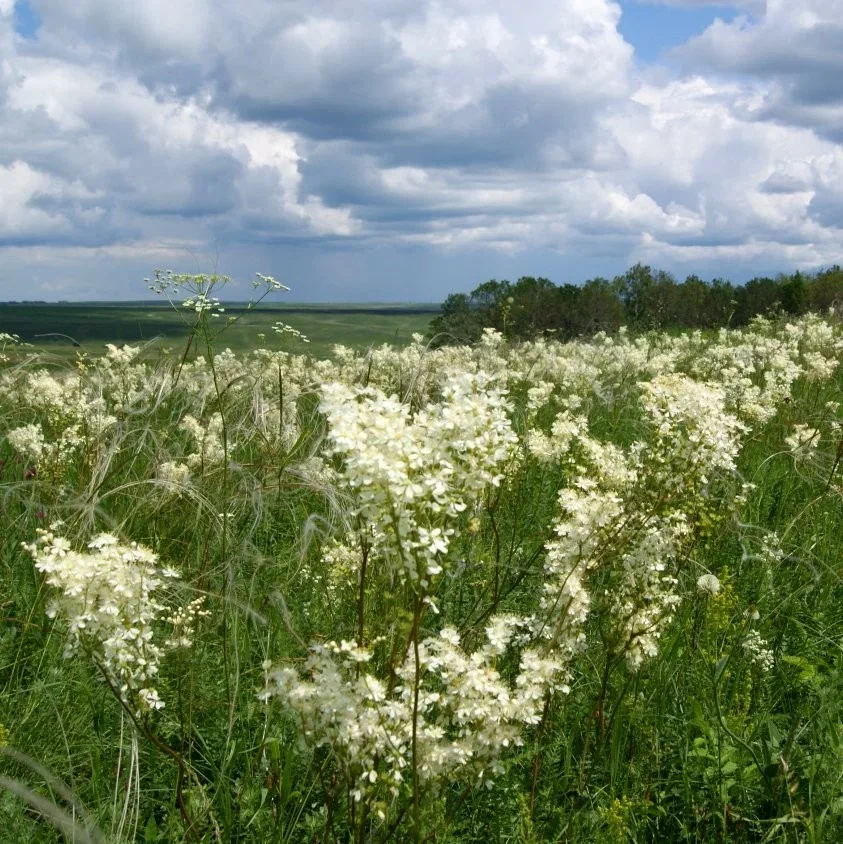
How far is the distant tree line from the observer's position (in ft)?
129

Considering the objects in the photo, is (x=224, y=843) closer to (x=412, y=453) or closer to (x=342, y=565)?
(x=342, y=565)

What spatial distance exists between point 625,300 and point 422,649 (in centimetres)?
4706

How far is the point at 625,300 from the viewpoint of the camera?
158ft

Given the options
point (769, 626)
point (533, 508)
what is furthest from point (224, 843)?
point (533, 508)

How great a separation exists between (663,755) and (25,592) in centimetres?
399

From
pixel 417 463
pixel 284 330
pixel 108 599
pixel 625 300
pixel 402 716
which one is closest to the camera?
pixel 417 463

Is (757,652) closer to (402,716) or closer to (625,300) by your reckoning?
(402,716)

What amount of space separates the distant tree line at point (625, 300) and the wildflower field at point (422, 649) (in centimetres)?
3119

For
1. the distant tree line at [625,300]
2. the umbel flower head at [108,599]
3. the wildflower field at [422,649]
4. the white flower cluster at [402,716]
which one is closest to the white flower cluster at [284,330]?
the wildflower field at [422,649]

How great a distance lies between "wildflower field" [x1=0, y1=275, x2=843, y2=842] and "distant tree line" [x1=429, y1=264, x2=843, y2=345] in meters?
31.2

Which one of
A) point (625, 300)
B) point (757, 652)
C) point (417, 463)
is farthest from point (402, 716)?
point (625, 300)

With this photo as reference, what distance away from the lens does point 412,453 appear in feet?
8.80

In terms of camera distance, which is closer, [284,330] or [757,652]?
[757,652]

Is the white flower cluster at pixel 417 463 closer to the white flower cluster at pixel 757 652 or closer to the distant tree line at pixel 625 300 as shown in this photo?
the white flower cluster at pixel 757 652
